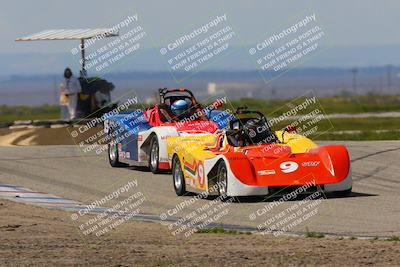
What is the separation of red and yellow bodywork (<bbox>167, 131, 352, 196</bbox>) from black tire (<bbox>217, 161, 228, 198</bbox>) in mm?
85

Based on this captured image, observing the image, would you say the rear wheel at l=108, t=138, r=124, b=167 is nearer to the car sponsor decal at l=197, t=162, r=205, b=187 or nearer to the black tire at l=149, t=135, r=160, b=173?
the black tire at l=149, t=135, r=160, b=173

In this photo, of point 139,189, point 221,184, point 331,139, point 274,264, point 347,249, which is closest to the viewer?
point 274,264

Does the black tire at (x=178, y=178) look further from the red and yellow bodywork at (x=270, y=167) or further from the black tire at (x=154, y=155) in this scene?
the black tire at (x=154, y=155)

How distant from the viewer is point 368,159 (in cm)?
2291

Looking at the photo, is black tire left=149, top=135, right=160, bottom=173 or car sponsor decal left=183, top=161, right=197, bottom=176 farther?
black tire left=149, top=135, right=160, bottom=173

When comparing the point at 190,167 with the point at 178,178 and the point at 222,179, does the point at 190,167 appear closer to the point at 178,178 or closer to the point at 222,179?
the point at 178,178

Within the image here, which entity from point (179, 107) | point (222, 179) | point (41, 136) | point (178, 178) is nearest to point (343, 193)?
point (222, 179)

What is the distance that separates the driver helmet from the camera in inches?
869

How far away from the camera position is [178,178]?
58.7 ft

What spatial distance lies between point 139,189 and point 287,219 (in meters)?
4.78

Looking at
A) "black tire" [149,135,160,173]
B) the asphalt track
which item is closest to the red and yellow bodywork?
the asphalt track

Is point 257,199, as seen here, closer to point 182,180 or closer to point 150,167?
point 182,180

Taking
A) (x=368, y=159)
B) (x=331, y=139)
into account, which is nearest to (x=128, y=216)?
(x=368, y=159)

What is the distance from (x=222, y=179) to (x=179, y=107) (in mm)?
5666
